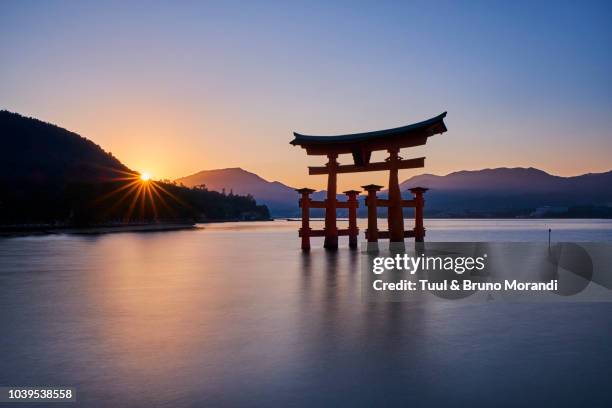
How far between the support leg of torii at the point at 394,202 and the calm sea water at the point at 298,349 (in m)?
12.4

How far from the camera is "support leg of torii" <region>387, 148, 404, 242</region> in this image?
24.1 metres

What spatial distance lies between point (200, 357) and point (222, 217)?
165 m

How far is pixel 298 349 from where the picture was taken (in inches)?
266

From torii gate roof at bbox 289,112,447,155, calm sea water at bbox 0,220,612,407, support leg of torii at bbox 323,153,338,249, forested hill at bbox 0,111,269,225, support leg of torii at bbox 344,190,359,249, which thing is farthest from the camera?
forested hill at bbox 0,111,269,225

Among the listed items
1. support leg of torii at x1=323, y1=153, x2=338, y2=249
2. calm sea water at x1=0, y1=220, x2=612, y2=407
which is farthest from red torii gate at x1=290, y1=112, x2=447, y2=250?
calm sea water at x1=0, y1=220, x2=612, y2=407

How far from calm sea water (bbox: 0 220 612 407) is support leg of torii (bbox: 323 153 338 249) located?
44.0ft

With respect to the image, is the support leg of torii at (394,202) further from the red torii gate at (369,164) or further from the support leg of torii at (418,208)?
the support leg of torii at (418,208)

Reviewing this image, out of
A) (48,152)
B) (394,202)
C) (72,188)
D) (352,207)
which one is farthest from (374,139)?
(48,152)

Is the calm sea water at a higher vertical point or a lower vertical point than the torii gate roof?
lower

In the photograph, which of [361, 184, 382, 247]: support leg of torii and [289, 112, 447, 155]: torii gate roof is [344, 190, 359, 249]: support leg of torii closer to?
[361, 184, 382, 247]: support leg of torii

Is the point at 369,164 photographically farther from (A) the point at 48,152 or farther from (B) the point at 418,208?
(A) the point at 48,152

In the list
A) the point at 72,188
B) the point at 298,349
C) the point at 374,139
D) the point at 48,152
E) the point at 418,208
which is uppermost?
the point at 48,152

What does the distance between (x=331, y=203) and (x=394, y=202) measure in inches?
134

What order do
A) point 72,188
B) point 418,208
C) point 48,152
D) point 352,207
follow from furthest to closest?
point 48,152 → point 72,188 → point 418,208 → point 352,207
